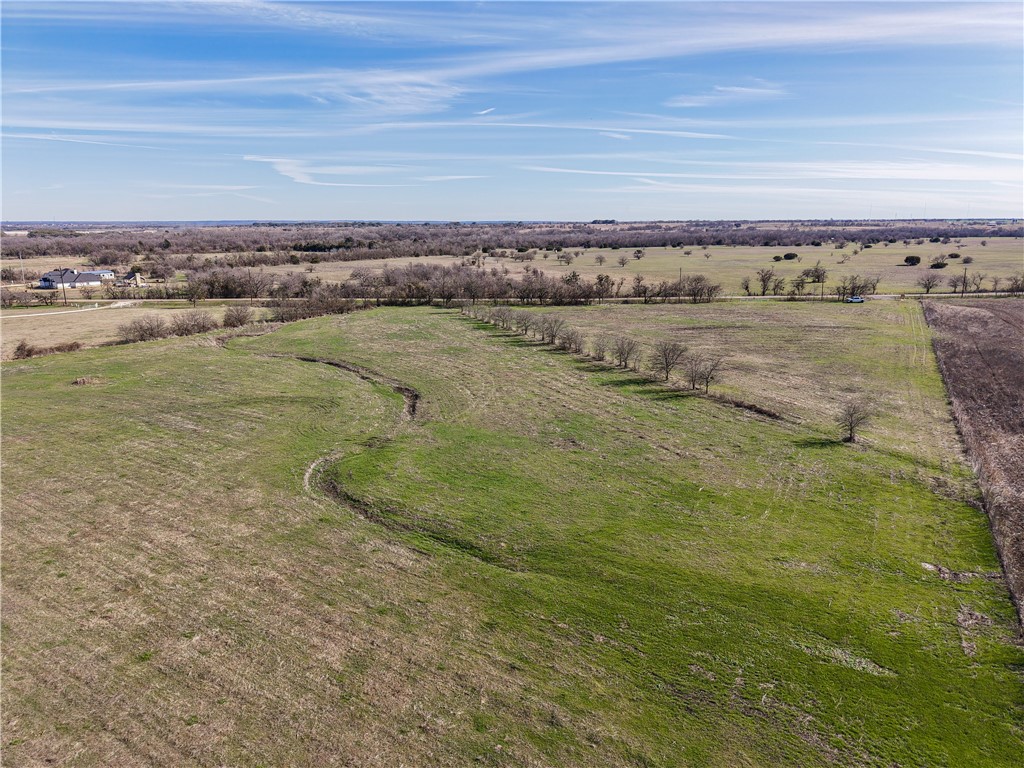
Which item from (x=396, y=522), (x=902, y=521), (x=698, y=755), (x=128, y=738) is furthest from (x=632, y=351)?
(x=128, y=738)

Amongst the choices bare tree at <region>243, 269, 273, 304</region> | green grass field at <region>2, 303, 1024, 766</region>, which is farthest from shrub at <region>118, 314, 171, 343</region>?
bare tree at <region>243, 269, 273, 304</region>

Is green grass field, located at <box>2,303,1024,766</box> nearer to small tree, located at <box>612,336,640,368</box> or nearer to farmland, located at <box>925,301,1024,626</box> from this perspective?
farmland, located at <box>925,301,1024,626</box>

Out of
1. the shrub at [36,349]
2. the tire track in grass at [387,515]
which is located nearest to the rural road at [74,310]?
the shrub at [36,349]

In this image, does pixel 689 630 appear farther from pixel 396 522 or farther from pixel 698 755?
pixel 396 522

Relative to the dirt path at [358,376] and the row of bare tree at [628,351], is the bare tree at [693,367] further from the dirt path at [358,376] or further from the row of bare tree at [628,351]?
the dirt path at [358,376]

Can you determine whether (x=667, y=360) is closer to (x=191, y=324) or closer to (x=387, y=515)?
(x=387, y=515)

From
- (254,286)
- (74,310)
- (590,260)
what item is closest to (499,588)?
(74,310)
